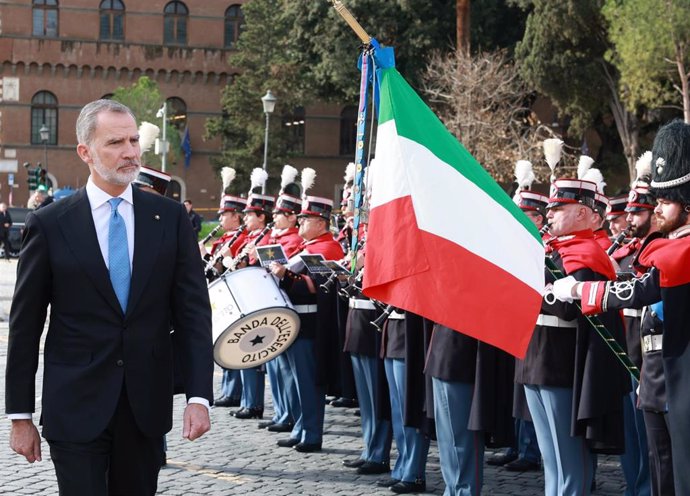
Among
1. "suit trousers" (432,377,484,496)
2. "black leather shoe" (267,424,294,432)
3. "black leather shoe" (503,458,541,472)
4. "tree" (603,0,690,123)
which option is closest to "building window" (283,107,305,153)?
"tree" (603,0,690,123)

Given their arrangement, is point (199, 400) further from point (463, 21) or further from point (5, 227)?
point (463, 21)

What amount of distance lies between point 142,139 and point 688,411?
4.99 m

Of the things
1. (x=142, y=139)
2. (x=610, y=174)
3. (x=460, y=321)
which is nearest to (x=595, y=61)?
(x=610, y=174)

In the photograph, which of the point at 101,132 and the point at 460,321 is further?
the point at 460,321

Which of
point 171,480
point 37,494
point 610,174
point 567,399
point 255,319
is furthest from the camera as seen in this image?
point 610,174

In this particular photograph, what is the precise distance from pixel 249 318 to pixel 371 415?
1.14 m

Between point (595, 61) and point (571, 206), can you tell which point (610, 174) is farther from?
point (571, 206)

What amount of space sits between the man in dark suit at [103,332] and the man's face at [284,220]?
19.7 feet

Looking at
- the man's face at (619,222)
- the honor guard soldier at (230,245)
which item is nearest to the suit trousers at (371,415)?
the man's face at (619,222)

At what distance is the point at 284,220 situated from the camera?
10.7 meters

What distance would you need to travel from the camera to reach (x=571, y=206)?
23.1 feet

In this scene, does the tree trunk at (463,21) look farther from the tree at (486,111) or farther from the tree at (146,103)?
the tree at (146,103)

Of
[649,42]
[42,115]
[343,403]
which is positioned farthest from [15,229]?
[343,403]

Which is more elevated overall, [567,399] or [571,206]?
[571,206]
